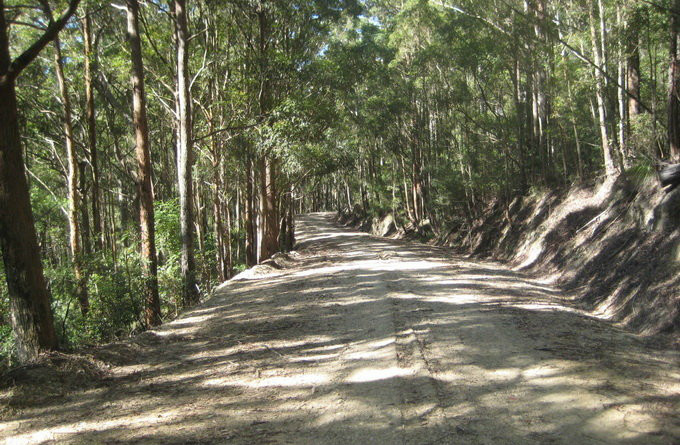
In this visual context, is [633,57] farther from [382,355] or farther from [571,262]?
[382,355]

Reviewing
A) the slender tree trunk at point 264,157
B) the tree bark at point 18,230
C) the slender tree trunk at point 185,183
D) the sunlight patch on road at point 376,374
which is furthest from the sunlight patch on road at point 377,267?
the tree bark at point 18,230

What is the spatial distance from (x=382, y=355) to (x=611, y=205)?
8929mm

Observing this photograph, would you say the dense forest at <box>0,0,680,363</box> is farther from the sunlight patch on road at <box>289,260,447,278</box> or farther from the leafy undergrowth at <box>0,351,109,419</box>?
the sunlight patch on road at <box>289,260,447,278</box>

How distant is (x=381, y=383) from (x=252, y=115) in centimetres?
1550

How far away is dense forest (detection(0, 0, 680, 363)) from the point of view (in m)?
9.17

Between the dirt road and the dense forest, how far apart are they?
5.32 ft

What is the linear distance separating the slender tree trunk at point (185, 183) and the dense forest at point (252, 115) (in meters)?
0.05

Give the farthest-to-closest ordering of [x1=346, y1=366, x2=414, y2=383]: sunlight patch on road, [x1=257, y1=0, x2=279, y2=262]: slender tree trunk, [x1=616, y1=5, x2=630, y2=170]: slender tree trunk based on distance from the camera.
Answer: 1. [x1=257, y1=0, x2=279, y2=262]: slender tree trunk
2. [x1=616, y1=5, x2=630, y2=170]: slender tree trunk
3. [x1=346, y1=366, x2=414, y2=383]: sunlight patch on road

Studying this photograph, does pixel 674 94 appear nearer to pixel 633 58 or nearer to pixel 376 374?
pixel 633 58

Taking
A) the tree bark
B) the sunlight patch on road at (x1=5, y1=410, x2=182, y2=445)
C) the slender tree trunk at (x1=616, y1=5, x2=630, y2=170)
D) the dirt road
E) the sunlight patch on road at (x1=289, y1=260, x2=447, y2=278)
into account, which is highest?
the slender tree trunk at (x1=616, y1=5, x2=630, y2=170)

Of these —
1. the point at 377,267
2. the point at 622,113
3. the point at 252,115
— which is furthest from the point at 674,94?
the point at 252,115

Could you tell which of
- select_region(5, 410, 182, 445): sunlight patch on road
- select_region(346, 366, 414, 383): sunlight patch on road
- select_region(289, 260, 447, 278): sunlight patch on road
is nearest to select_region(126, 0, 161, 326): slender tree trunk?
select_region(289, 260, 447, 278): sunlight patch on road

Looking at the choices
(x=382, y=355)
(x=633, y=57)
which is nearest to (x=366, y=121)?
(x=633, y=57)

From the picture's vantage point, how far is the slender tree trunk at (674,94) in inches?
345
